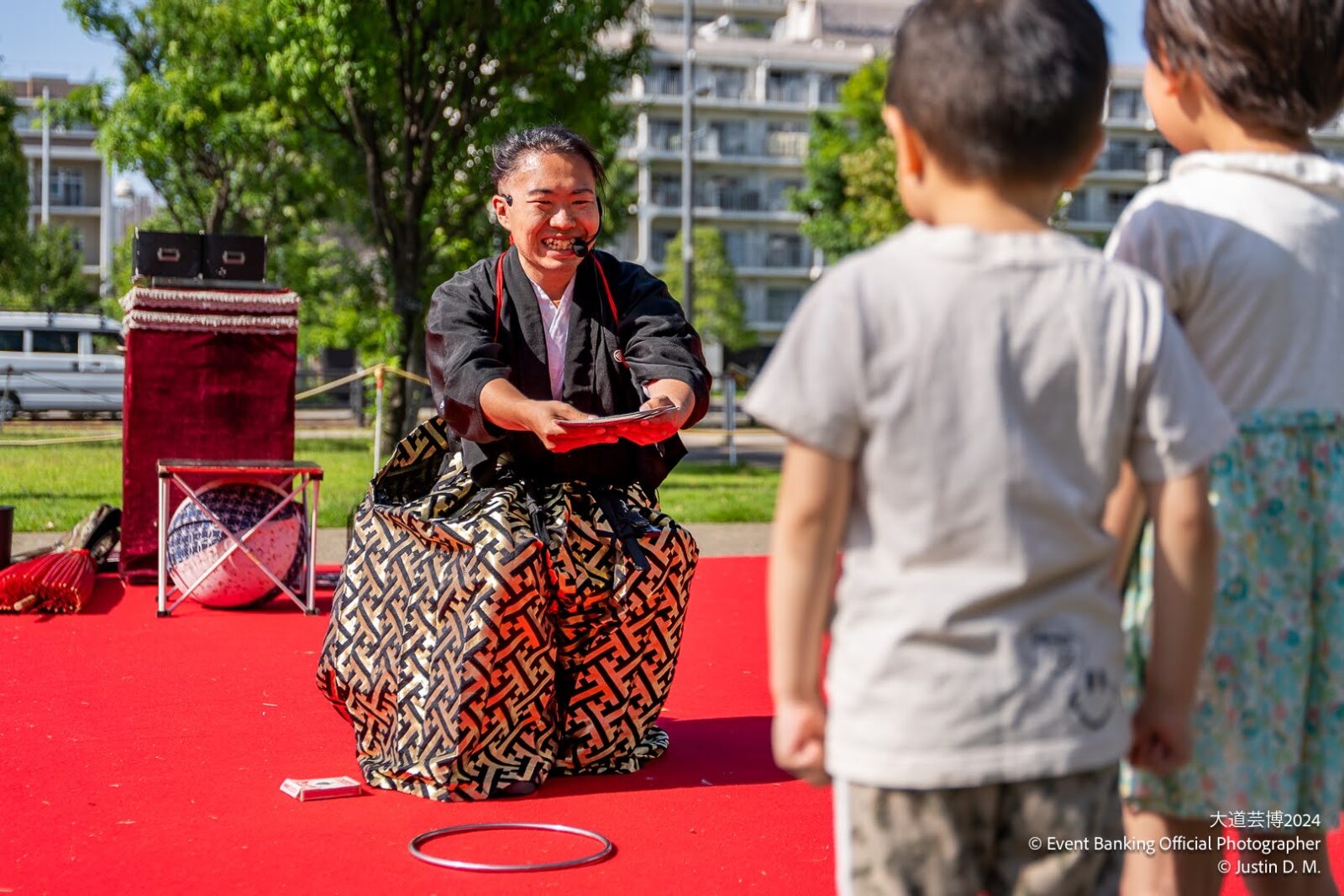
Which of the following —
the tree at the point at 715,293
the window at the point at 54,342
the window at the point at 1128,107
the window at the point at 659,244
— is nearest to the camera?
the window at the point at 54,342

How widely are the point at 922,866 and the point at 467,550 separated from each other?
232 centimetres

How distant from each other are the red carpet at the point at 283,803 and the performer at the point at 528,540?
0.17 metres

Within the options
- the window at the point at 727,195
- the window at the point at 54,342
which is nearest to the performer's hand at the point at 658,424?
the window at the point at 54,342

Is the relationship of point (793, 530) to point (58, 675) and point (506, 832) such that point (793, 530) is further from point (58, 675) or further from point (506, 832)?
point (58, 675)

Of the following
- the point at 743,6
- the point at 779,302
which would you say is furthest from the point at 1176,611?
the point at 743,6

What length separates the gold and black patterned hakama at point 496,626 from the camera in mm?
3957

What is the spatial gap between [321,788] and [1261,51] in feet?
9.37

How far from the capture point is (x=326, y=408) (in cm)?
2838

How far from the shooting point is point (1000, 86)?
184 cm

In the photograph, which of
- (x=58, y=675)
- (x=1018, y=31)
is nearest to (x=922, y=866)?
(x=1018, y=31)

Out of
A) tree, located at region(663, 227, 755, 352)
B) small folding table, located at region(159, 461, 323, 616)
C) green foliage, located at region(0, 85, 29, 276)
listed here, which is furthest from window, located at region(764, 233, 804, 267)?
small folding table, located at region(159, 461, 323, 616)

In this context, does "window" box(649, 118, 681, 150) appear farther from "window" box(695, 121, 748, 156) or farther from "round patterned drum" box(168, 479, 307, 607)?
"round patterned drum" box(168, 479, 307, 607)

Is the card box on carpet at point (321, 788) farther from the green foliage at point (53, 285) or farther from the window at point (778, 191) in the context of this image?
the window at point (778, 191)

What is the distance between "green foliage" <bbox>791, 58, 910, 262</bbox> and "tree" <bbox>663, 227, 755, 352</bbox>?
56.8 feet
